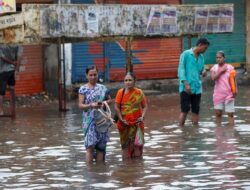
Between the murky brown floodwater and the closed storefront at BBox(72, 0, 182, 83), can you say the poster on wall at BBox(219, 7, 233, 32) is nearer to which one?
the closed storefront at BBox(72, 0, 182, 83)

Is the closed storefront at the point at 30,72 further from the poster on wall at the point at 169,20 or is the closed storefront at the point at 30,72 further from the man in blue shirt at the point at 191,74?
the man in blue shirt at the point at 191,74

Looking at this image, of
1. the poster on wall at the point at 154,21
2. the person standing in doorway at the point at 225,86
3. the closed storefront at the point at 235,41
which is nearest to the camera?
the person standing in doorway at the point at 225,86

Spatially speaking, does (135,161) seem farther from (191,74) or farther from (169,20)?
(169,20)

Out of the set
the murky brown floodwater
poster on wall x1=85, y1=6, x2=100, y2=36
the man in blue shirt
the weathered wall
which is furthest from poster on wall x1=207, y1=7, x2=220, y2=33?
the man in blue shirt

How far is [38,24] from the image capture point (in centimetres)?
1633

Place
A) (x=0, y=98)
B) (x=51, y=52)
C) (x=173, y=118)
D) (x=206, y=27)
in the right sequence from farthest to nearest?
(x=51, y=52) → (x=206, y=27) → (x=0, y=98) → (x=173, y=118)

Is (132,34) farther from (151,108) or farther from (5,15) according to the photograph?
(5,15)

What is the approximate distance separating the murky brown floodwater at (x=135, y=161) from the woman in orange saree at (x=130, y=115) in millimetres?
246

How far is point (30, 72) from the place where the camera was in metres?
21.5

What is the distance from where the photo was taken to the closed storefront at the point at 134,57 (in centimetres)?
2239

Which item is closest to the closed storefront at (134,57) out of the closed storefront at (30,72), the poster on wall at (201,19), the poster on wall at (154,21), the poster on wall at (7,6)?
the closed storefront at (30,72)

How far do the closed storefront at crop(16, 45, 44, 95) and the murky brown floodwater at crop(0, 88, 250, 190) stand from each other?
5.20 metres

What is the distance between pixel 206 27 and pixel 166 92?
132 inches

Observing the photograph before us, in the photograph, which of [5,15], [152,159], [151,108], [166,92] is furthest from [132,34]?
[152,159]
